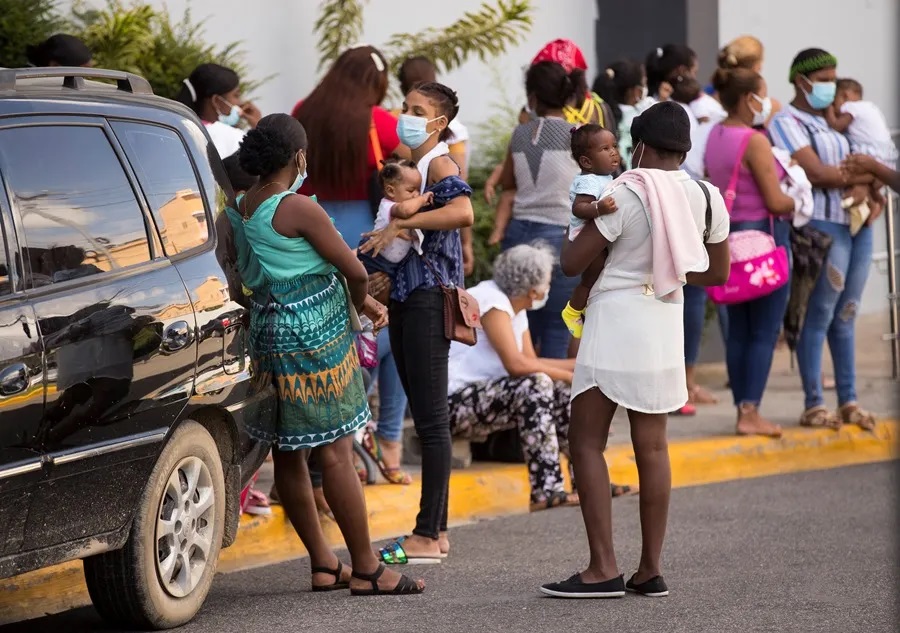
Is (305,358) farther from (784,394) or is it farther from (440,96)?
(784,394)

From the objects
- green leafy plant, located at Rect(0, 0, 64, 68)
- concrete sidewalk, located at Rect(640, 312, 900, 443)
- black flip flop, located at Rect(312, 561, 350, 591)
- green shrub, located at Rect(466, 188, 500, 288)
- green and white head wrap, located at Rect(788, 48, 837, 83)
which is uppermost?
green leafy plant, located at Rect(0, 0, 64, 68)

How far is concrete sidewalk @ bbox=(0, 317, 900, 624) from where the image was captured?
231 inches

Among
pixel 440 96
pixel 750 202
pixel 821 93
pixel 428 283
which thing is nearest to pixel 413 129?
pixel 440 96

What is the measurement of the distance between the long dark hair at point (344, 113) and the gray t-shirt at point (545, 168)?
1426 mm

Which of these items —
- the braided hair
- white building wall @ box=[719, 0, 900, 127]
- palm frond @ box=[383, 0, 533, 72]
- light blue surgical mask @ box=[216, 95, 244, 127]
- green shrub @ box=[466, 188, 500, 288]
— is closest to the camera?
the braided hair

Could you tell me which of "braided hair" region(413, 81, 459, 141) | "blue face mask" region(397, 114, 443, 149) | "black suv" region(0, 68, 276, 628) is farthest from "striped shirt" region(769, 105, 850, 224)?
"black suv" region(0, 68, 276, 628)

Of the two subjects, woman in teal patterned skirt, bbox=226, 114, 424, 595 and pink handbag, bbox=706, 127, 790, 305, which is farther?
pink handbag, bbox=706, 127, 790, 305

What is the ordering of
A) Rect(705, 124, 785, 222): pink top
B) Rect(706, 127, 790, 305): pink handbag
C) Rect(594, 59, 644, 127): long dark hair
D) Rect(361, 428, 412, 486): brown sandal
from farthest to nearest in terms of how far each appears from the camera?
Rect(594, 59, 644, 127): long dark hair, Rect(705, 124, 785, 222): pink top, Rect(706, 127, 790, 305): pink handbag, Rect(361, 428, 412, 486): brown sandal

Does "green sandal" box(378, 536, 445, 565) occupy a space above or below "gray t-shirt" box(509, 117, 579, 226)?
below

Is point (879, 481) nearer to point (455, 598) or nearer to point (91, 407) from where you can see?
point (455, 598)

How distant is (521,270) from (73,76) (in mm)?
3197

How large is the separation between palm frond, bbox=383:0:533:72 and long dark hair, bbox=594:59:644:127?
109cm

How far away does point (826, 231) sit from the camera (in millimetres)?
9281

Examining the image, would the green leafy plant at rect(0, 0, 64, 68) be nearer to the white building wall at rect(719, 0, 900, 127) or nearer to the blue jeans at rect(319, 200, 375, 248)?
the blue jeans at rect(319, 200, 375, 248)
